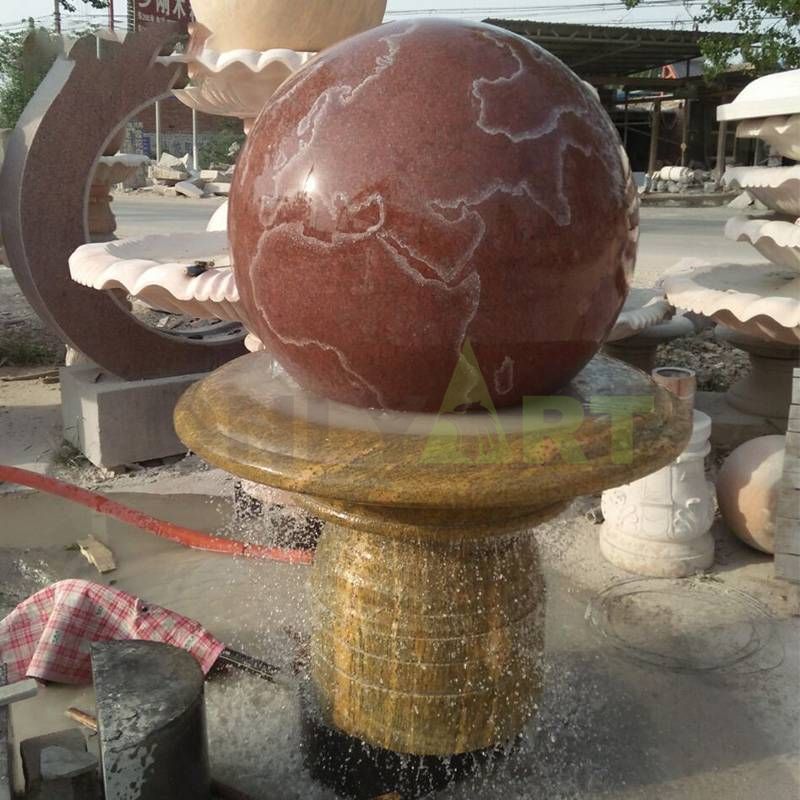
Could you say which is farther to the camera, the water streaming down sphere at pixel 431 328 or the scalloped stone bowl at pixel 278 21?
Answer: the scalloped stone bowl at pixel 278 21

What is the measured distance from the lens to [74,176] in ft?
16.3

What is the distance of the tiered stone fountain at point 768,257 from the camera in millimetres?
3902

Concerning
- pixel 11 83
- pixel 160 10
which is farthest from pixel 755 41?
pixel 11 83

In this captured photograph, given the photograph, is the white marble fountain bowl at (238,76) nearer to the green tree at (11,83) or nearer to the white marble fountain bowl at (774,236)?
the white marble fountain bowl at (774,236)

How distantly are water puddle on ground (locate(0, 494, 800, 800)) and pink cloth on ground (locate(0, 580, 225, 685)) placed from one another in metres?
0.09

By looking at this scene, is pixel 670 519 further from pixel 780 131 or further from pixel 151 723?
pixel 151 723

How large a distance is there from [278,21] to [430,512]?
3.15 meters

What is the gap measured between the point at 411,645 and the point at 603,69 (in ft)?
74.2

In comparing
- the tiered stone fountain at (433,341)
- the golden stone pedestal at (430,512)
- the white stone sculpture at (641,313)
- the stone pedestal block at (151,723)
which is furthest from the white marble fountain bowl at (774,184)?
the stone pedestal block at (151,723)

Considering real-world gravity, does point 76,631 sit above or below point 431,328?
below

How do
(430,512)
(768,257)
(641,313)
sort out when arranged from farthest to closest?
(768,257) < (641,313) < (430,512)

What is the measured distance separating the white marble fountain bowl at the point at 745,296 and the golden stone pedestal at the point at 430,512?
1676 mm

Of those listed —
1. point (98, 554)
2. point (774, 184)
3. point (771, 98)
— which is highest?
point (771, 98)

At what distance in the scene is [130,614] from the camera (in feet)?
9.71
